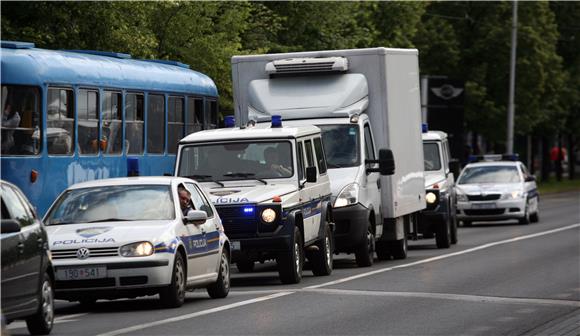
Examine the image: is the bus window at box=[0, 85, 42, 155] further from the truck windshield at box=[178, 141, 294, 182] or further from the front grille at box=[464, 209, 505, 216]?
the front grille at box=[464, 209, 505, 216]

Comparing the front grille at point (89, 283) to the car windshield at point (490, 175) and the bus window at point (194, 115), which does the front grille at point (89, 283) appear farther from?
the car windshield at point (490, 175)

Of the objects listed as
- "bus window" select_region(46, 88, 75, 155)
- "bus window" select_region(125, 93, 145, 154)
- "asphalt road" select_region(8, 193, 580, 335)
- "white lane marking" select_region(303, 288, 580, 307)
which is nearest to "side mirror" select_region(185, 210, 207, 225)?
"asphalt road" select_region(8, 193, 580, 335)

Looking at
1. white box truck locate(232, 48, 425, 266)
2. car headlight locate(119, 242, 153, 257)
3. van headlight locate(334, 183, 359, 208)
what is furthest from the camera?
white box truck locate(232, 48, 425, 266)

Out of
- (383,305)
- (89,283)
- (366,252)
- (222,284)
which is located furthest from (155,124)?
(89,283)

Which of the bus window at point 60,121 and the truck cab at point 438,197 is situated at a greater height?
the bus window at point 60,121

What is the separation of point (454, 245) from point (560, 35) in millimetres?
47899

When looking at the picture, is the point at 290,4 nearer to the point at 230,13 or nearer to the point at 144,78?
the point at 230,13

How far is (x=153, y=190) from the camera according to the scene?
17.9 meters

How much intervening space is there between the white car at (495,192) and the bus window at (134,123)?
15411 millimetres

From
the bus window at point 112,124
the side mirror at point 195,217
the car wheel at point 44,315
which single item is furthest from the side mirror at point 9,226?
the bus window at point 112,124

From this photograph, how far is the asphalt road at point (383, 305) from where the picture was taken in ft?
49.4

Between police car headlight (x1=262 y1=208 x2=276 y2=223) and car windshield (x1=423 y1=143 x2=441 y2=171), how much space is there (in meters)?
A: 11.9

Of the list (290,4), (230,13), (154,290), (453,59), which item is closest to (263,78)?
(154,290)

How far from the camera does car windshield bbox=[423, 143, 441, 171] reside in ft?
105
